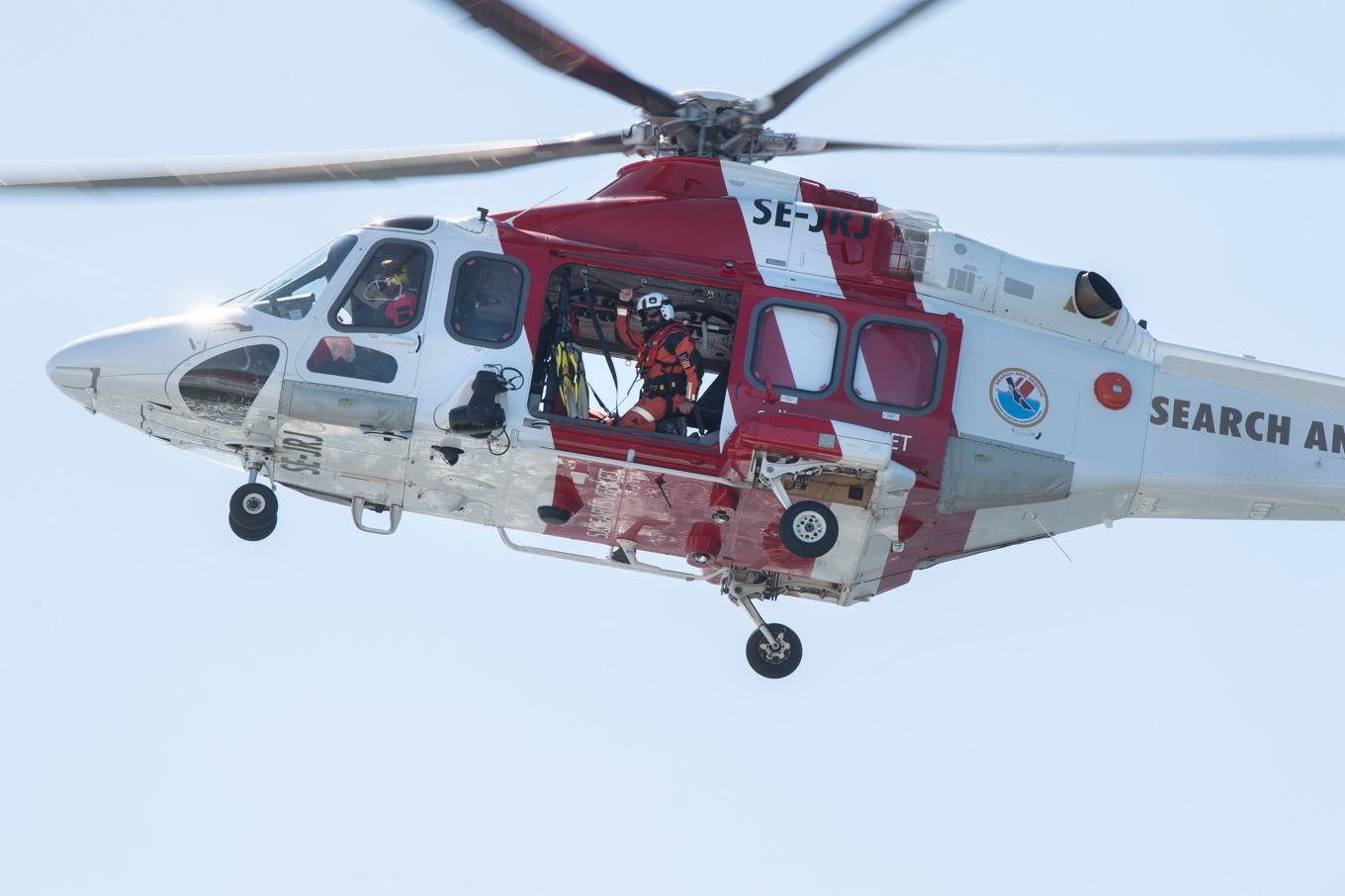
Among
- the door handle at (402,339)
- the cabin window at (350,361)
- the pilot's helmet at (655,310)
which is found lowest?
the cabin window at (350,361)

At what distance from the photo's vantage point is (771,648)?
14258 mm

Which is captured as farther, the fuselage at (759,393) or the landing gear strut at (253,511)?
the landing gear strut at (253,511)

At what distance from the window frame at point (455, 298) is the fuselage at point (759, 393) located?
16 mm

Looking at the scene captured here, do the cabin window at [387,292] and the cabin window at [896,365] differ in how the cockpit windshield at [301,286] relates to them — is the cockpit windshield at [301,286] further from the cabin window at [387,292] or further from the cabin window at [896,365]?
the cabin window at [896,365]

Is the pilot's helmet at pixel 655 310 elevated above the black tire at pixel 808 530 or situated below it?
above

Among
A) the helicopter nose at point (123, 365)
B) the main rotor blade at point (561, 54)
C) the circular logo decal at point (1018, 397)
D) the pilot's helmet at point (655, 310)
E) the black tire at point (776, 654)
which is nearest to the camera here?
the main rotor blade at point (561, 54)

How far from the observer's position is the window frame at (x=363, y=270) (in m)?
13.1

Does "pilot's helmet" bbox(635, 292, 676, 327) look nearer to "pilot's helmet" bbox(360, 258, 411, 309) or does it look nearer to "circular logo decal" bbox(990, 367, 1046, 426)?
"pilot's helmet" bbox(360, 258, 411, 309)

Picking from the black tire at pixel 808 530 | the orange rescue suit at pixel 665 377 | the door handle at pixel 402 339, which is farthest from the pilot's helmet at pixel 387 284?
the black tire at pixel 808 530

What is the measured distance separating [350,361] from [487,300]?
1056mm

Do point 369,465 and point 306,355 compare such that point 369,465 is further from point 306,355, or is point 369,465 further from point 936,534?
point 936,534

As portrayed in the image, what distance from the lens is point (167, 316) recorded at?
13352 millimetres

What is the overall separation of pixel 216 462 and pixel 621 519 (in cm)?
304

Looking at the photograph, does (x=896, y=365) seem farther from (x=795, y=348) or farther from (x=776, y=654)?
(x=776, y=654)
